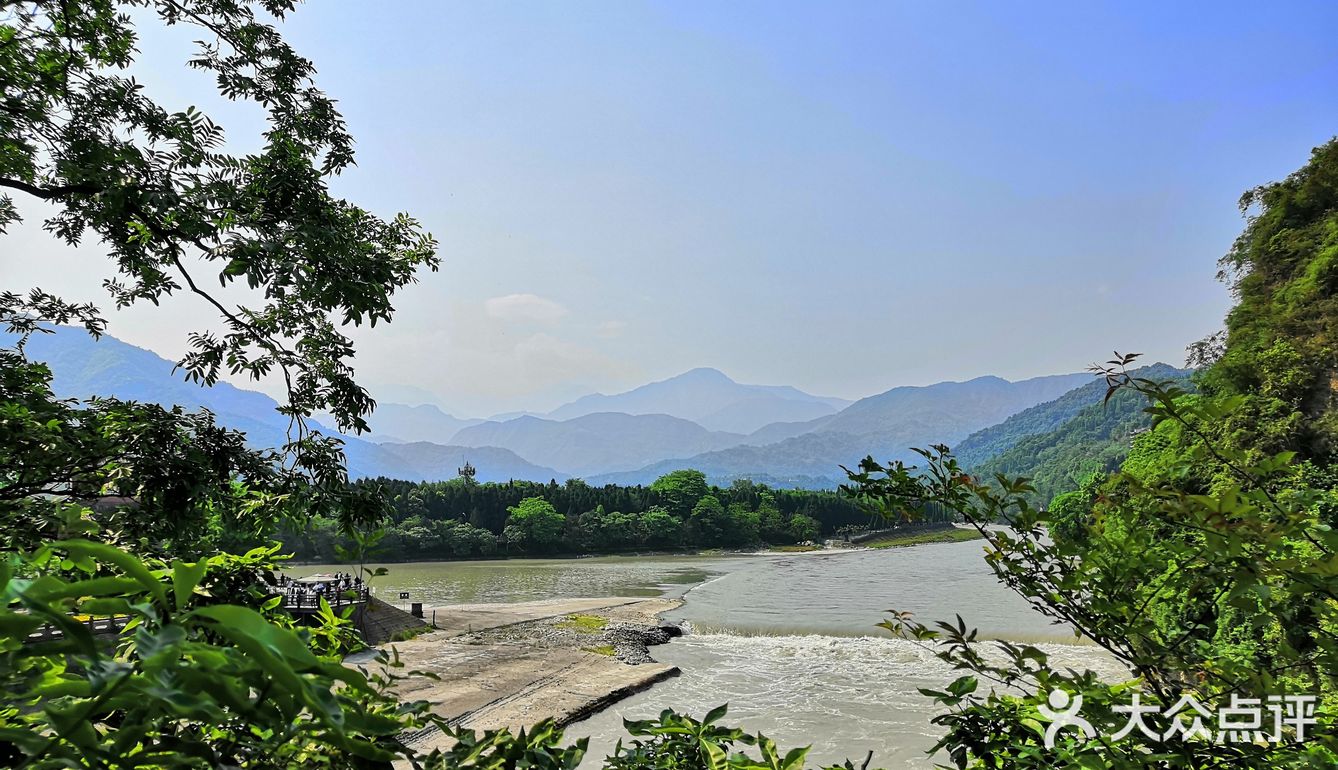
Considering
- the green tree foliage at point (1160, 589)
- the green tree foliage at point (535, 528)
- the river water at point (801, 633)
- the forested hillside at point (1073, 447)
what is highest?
the forested hillside at point (1073, 447)

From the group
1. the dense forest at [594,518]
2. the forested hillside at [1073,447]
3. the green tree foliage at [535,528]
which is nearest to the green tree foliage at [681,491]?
the dense forest at [594,518]

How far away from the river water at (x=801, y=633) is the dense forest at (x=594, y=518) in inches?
183

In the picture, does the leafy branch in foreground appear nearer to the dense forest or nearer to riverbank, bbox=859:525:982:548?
the dense forest

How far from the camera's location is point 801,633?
A: 25484 millimetres

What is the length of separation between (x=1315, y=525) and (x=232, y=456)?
446cm

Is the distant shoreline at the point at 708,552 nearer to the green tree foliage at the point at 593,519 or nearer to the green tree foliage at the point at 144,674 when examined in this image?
the green tree foliage at the point at 593,519

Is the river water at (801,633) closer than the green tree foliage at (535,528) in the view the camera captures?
Yes

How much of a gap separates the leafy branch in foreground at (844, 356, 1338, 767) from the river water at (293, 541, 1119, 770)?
3214 mm

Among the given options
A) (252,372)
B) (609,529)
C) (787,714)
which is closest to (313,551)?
(609,529)

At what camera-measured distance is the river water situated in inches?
585

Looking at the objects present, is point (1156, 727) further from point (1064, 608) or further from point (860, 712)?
→ point (860, 712)

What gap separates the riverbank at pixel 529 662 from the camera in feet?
50.1

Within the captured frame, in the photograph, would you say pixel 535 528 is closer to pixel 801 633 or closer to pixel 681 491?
pixel 681 491

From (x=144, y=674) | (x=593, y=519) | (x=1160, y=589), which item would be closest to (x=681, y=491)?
(x=593, y=519)
